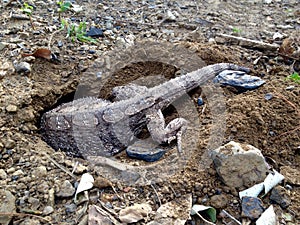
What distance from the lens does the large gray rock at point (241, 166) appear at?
12.0 feet

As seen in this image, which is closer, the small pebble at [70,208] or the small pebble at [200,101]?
the small pebble at [70,208]

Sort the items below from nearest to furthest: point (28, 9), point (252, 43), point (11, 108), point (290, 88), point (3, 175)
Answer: point (3, 175) < point (11, 108) < point (290, 88) < point (252, 43) < point (28, 9)

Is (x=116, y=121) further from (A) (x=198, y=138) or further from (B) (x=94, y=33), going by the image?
(B) (x=94, y=33)

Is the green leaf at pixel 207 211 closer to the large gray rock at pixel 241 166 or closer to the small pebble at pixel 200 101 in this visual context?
the large gray rock at pixel 241 166

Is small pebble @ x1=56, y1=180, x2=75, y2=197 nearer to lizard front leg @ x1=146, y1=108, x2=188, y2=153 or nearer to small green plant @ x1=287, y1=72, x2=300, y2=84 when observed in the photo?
lizard front leg @ x1=146, y1=108, x2=188, y2=153

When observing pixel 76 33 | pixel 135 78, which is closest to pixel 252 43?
pixel 135 78

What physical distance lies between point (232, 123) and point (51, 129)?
7.83 feet

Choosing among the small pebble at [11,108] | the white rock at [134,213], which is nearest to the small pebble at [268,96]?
the white rock at [134,213]

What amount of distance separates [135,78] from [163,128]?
123 cm

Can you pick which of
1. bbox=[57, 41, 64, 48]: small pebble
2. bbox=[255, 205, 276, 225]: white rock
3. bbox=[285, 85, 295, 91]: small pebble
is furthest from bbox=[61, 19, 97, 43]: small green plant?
bbox=[255, 205, 276, 225]: white rock

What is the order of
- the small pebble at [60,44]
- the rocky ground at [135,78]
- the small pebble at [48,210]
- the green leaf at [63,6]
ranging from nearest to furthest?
the small pebble at [48,210], the rocky ground at [135,78], the small pebble at [60,44], the green leaf at [63,6]

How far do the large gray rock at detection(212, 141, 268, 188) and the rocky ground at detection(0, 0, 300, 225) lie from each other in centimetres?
11

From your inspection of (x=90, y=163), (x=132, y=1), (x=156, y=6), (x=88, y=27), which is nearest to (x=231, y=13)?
(x=156, y=6)

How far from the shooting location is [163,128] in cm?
504
